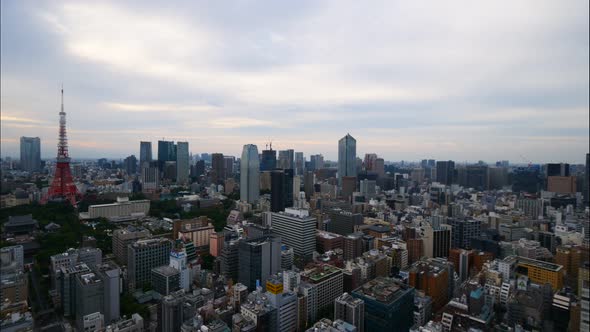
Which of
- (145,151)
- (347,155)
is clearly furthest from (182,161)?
(347,155)

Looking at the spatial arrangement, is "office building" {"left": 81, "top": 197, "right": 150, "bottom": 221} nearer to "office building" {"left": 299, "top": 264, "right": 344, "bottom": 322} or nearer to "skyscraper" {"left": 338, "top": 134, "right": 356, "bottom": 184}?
"office building" {"left": 299, "top": 264, "right": 344, "bottom": 322}

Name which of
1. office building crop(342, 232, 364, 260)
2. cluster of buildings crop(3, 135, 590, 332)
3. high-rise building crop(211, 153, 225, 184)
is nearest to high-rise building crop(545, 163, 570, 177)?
cluster of buildings crop(3, 135, 590, 332)

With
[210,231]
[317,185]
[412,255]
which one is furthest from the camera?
[317,185]

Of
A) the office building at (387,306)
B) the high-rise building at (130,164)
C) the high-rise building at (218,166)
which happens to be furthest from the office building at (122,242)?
the high-rise building at (130,164)

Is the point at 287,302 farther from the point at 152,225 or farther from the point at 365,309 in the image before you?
the point at 152,225

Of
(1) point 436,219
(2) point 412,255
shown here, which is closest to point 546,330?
(2) point 412,255

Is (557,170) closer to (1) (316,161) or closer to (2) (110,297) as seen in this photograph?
(2) (110,297)
